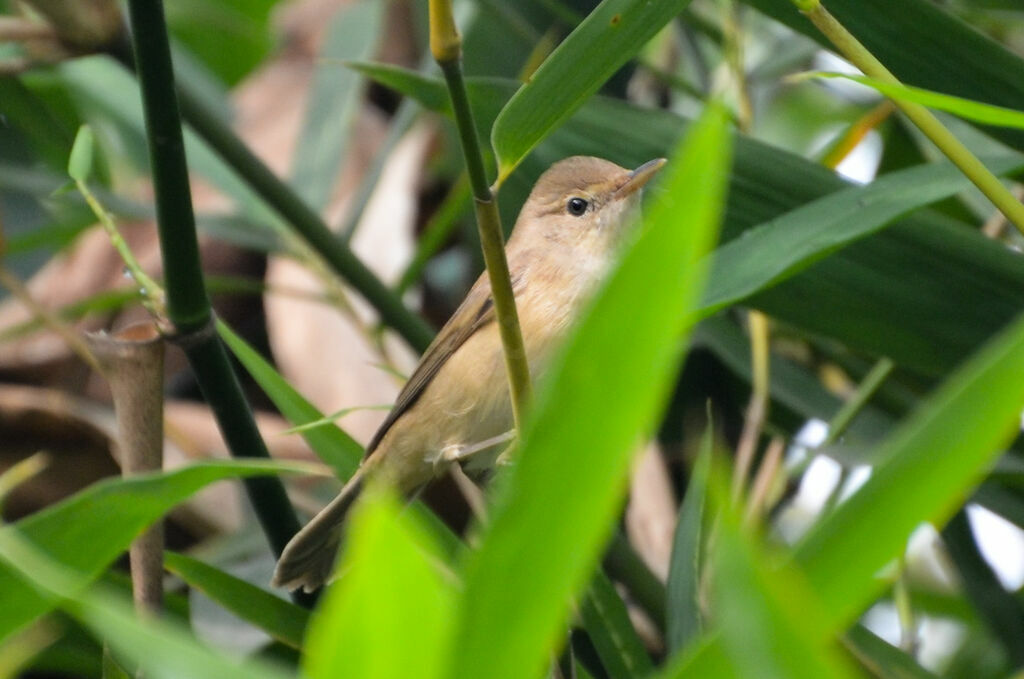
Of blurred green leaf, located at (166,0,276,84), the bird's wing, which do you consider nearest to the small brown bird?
the bird's wing

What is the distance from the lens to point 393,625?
2.45 ft

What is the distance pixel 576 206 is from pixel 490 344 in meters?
0.52

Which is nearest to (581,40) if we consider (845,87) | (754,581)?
(754,581)

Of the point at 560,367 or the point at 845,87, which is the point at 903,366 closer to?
the point at 560,367

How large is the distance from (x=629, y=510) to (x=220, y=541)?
36.3 inches

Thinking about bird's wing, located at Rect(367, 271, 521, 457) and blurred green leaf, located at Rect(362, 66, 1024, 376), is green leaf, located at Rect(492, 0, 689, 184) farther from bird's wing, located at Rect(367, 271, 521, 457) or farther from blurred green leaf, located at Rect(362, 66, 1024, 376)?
bird's wing, located at Rect(367, 271, 521, 457)

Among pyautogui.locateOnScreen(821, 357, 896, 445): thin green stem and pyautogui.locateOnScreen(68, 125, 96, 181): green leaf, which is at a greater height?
pyautogui.locateOnScreen(821, 357, 896, 445): thin green stem

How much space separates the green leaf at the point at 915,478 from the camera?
787 mm

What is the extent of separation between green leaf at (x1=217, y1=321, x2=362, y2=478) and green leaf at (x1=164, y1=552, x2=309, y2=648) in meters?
0.24

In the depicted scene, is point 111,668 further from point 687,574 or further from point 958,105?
point 958,105

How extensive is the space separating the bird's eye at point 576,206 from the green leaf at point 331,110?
68 centimetres

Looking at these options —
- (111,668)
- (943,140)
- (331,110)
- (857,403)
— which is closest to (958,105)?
(943,140)

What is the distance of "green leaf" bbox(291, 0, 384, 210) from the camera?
131 inches

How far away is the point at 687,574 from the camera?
184cm
